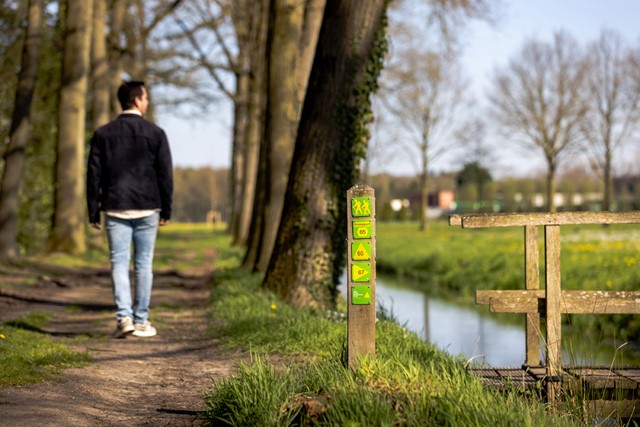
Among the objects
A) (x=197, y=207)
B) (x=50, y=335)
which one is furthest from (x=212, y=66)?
(x=197, y=207)

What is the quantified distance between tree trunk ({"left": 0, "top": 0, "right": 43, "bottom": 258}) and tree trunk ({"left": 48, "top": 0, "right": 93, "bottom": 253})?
2149 millimetres

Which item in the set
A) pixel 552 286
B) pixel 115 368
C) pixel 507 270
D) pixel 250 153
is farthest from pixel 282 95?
pixel 250 153

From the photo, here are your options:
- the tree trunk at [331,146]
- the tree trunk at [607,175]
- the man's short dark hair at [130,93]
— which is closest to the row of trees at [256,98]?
the tree trunk at [331,146]

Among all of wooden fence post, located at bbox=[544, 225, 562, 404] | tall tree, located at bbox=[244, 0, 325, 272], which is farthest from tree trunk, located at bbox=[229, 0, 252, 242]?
wooden fence post, located at bbox=[544, 225, 562, 404]

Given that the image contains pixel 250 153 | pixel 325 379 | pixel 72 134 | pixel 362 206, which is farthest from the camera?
pixel 250 153

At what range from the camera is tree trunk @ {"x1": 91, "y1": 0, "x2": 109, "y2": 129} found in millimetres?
21531

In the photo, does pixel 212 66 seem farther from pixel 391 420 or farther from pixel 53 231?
pixel 391 420

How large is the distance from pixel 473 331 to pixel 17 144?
9.83m

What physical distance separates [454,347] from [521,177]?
8621 centimetres

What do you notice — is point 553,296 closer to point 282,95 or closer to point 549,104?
point 282,95

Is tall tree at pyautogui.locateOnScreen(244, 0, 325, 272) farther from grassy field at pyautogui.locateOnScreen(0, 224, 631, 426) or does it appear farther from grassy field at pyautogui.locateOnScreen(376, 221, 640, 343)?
grassy field at pyautogui.locateOnScreen(376, 221, 640, 343)

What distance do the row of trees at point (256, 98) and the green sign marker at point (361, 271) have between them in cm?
427

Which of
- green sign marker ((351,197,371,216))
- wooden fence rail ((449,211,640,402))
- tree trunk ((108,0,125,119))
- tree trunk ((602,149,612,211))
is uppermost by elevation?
tree trunk ((108,0,125,119))

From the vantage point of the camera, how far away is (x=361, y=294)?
5035 mm
